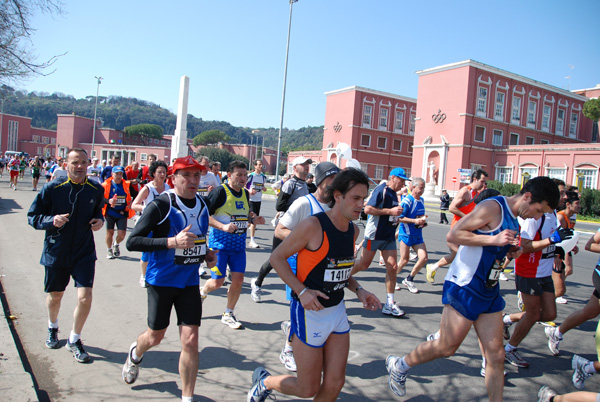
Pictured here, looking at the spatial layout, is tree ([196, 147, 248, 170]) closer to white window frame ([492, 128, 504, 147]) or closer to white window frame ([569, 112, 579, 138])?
white window frame ([492, 128, 504, 147])

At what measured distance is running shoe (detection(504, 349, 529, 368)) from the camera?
4.60 meters

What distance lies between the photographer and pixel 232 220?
221 inches

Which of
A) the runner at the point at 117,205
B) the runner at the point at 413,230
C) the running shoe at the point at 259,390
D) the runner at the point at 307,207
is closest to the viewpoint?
the running shoe at the point at 259,390

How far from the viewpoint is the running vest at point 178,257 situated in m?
3.47

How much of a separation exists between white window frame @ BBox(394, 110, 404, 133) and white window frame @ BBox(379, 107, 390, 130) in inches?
66.8

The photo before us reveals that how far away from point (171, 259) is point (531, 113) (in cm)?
5411

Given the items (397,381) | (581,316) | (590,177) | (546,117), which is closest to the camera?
(397,381)

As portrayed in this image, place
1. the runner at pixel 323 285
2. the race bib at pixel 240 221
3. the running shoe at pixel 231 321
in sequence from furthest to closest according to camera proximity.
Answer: the race bib at pixel 240 221 < the running shoe at pixel 231 321 < the runner at pixel 323 285

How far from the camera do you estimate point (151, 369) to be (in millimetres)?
4027

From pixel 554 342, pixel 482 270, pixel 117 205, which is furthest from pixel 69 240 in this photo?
pixel 554 342

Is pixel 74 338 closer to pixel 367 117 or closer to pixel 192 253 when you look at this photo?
pixel 192 253

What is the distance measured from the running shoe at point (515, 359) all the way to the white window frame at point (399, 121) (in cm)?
5703

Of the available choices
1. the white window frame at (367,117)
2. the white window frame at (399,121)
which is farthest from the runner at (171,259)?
the white window frame at (399,121)

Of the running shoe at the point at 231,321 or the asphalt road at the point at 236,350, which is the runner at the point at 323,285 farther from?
the running shoe at the point at 231,321
